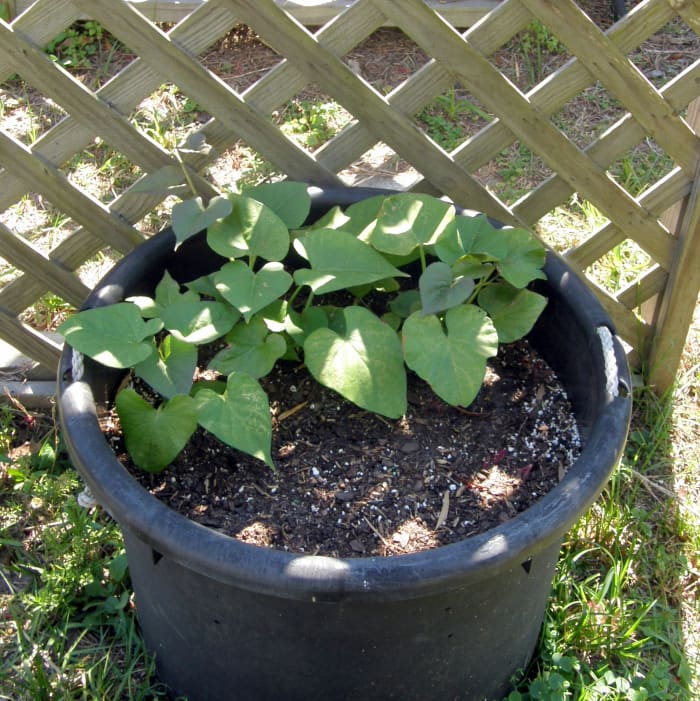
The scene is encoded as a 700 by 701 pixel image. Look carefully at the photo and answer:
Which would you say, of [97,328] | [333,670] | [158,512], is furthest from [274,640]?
[97,328]

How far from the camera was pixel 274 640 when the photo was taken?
46.1 inches

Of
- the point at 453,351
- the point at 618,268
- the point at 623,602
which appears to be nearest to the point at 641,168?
the point at 618,268

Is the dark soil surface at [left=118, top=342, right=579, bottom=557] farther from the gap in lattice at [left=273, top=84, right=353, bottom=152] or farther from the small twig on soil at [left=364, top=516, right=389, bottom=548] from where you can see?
the gap in lattice at [left=273, top=84, right=353, bottom=152]

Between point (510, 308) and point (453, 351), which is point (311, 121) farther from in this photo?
point (453, 351)

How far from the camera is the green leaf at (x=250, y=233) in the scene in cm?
138

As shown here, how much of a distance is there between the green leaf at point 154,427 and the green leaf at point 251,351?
0.38 ft

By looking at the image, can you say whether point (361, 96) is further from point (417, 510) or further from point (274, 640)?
point (274, 640)

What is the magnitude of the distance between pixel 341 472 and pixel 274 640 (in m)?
0.31

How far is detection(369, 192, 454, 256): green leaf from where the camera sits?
1.38m

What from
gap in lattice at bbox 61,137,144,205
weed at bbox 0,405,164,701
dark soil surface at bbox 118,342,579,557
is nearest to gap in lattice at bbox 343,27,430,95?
gap in lattice at bbox 61,137,144,205

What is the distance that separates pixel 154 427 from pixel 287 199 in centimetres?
46

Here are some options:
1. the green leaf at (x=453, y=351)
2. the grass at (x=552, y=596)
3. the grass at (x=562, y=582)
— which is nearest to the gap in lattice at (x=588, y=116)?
the grass at (x=562, y=582)

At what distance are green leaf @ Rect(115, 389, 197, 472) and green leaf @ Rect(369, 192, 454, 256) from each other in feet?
1.34

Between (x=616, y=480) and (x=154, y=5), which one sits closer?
(x=616, y=480)
